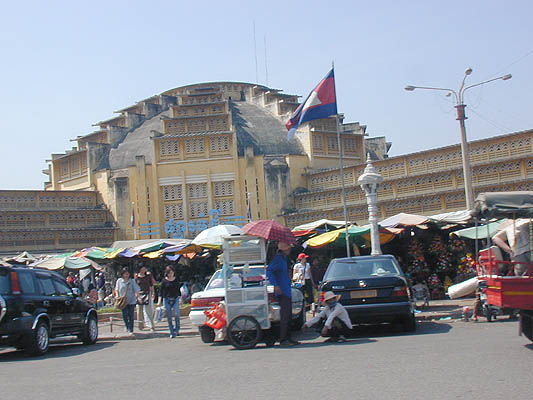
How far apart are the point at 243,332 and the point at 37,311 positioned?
427 cm

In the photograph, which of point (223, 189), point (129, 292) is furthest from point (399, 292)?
point (223, 189)

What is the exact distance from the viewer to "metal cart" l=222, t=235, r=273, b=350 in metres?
11.7

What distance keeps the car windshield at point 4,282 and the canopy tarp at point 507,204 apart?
338 inches

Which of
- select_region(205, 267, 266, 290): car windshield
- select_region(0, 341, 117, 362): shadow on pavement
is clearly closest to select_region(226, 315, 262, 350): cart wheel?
select_region(205, 267, 266, 290): car windshield

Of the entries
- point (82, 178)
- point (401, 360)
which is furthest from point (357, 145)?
point (401, 360)

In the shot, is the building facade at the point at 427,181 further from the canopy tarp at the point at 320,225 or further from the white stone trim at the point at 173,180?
the canopy tarp at the point at 320,225

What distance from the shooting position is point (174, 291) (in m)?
15.5

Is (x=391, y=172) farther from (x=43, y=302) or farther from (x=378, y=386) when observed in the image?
(x=378, y=386)

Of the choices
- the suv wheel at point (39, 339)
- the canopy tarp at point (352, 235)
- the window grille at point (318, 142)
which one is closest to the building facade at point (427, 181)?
the window grille at point (318, 142)

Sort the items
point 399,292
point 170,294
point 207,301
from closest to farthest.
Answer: point 399,292, point 207,301, point 170,294

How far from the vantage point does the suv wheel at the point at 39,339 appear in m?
12.5

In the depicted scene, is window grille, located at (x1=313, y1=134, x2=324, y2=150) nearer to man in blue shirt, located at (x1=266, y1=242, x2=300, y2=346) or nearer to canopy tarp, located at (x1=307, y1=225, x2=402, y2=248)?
canopy tarp, located at (x1=307, y1=225, x2=402, y2=248)

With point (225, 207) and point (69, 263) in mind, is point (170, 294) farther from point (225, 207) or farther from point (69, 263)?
point (225, 207)

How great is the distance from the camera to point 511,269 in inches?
383
